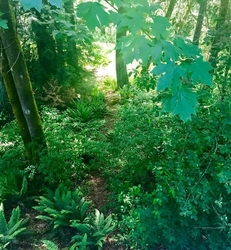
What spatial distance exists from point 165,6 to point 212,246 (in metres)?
5.06

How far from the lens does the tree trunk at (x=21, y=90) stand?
362cm

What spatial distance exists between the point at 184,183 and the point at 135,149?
110cm

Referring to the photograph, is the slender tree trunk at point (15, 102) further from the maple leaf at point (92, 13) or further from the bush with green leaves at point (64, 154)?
the maple leaf at point (92, 13)

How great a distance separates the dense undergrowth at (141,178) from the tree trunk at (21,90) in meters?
0.25

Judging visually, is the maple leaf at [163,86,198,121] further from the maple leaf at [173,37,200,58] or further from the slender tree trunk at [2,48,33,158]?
the slender tree trunk at [2,48,33,158]

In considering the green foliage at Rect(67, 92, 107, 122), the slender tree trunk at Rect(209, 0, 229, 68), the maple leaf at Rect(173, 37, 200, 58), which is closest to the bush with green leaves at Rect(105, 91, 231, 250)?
the slender tree trunk at Rect(209, 0, 229, 68)

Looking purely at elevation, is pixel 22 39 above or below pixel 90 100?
above

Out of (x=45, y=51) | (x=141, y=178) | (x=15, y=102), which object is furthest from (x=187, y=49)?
(x=45, y=51)

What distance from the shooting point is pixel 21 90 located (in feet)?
13.1

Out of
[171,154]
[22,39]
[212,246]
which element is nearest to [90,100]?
[22,39]

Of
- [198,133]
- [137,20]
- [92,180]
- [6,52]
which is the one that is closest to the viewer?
[137,20]

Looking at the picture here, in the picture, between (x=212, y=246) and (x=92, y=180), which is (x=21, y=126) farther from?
(x=212, y=246)

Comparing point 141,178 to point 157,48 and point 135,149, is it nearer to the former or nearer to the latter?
point 135,149

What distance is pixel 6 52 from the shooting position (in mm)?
3734
